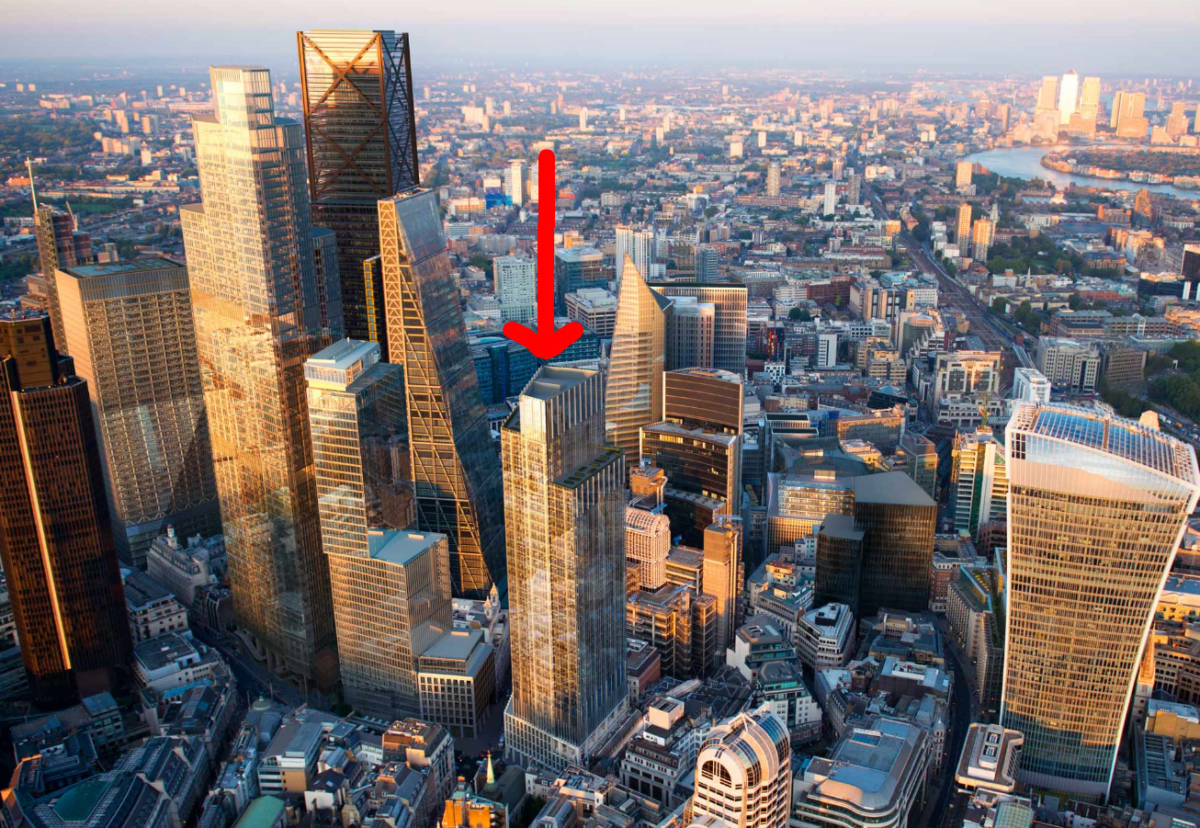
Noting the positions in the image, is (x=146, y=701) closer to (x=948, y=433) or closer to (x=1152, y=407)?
(x=948, y=433)

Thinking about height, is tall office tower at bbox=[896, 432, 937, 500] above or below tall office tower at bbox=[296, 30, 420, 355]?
below

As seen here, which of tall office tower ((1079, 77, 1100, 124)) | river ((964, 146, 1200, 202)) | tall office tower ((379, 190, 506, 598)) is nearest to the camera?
tall office tower ((379, 190, 506, 598))

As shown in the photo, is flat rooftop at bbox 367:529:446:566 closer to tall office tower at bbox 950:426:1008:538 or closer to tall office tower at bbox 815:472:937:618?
tall office tower at bbox 815:472:937:618

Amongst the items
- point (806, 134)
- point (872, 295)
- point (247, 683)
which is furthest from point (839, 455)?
point (806, 134)

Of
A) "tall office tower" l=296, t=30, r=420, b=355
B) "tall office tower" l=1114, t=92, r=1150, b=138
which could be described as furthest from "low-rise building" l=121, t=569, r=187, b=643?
"tall office tower" l=1114, t=92, r=1150, b=138

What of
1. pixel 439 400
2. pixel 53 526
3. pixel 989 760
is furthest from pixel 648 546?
pixel 53 526
